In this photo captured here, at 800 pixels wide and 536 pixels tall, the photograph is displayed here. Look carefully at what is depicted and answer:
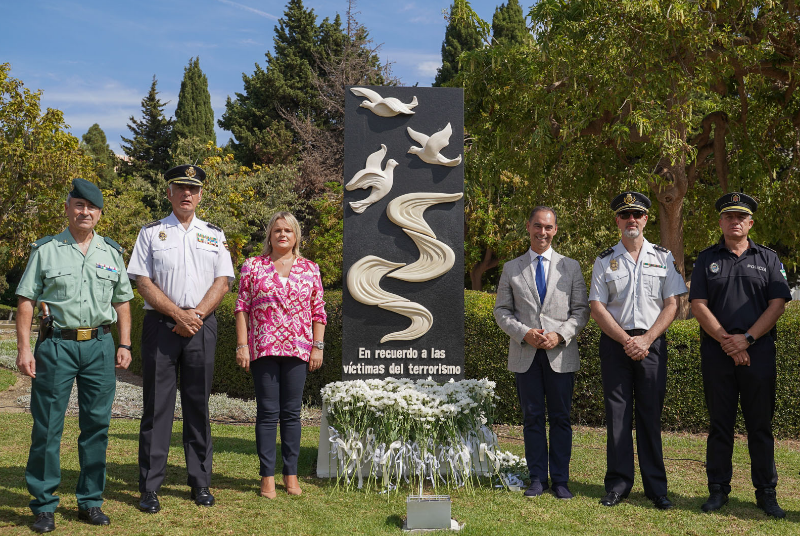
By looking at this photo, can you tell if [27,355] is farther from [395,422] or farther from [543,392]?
[543,392]

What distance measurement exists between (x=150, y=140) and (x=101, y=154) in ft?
27.4

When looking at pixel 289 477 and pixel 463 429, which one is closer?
pixel 289 477

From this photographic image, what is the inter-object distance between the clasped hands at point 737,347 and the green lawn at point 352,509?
999 mm

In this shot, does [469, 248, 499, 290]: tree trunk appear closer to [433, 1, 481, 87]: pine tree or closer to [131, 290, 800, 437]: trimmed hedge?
[433, 1, 481, 87]: pine tree

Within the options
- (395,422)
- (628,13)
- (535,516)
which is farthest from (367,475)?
(628,13)

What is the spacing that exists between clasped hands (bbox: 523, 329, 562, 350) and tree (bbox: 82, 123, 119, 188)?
1348 inches

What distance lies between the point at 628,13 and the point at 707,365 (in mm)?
5480

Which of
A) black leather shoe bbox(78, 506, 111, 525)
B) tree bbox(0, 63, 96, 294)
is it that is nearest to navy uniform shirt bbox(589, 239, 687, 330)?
black leather shoe bbox(78, 506, 111, 525)

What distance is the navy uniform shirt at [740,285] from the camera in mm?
4391

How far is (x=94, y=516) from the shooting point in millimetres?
3975

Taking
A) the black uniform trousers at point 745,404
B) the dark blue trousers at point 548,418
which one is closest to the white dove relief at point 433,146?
the dark blue trousers at point 548,418

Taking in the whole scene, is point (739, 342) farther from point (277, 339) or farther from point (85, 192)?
point (85, 192)

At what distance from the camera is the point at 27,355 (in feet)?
12.6

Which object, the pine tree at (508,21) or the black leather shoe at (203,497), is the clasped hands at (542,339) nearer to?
the black leather shoe at (203,497)
